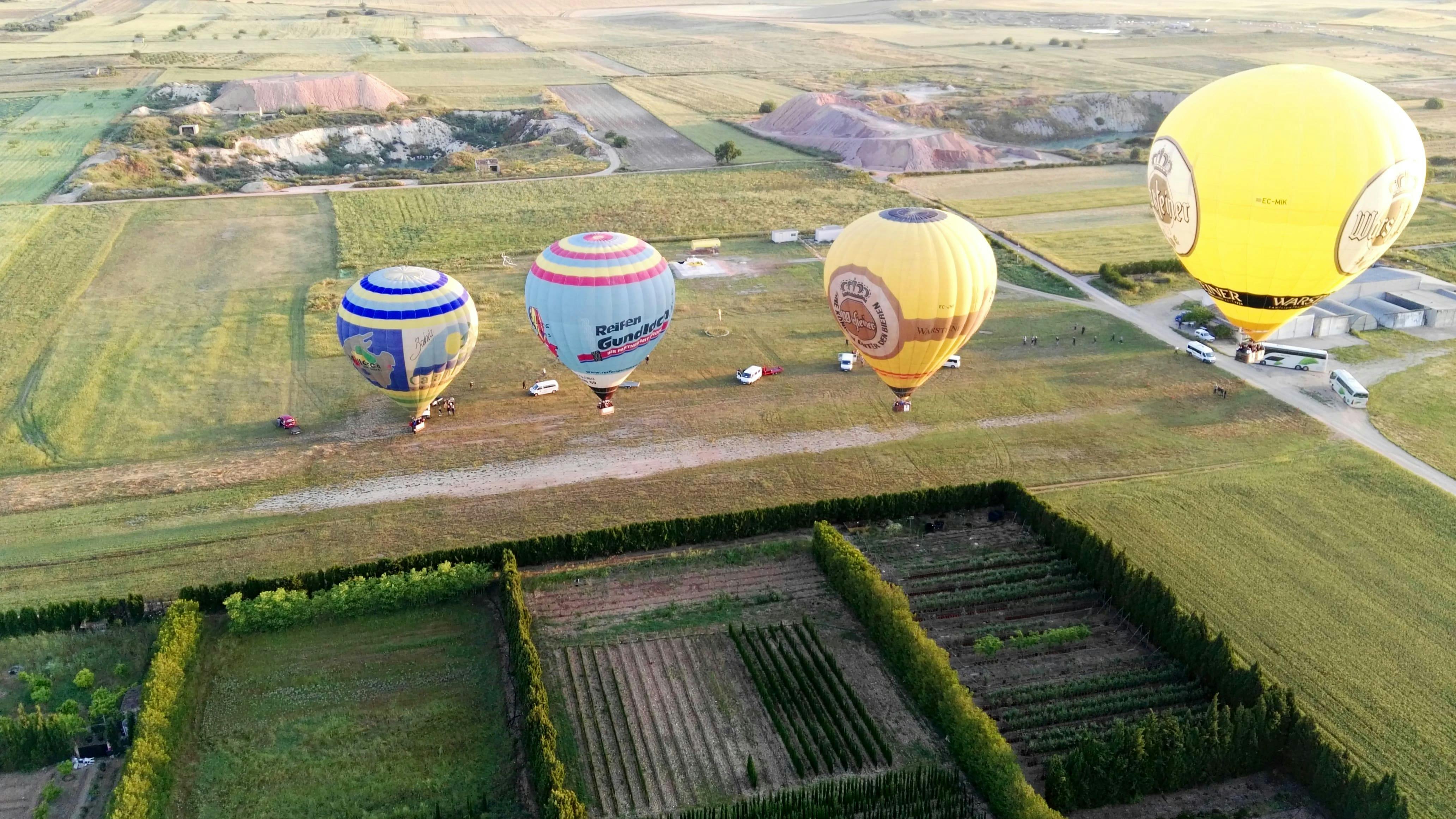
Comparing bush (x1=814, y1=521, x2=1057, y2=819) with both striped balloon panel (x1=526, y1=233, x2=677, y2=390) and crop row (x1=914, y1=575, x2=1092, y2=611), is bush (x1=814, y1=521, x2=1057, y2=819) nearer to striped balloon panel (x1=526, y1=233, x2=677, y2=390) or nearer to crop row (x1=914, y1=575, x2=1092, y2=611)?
crop row (x1=914, y1=575, x2=1092, y2=611)

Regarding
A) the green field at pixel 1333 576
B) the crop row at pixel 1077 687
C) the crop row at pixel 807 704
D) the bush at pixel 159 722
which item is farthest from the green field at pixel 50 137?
the green field at pixel 1333 576

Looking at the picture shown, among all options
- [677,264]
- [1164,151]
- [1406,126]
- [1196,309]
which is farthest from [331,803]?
[1196,309]

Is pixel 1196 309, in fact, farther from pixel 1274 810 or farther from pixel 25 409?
pixel 25 409

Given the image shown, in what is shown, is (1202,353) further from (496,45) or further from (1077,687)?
(496,45)

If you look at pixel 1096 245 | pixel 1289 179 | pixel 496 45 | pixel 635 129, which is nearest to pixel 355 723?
pixel 1289 179

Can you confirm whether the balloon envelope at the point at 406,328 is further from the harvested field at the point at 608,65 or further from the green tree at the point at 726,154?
the harvested field at the point at 608,65

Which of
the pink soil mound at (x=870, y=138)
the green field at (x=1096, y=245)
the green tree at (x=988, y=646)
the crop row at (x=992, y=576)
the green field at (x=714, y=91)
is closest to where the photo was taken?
the green tree at (x=988, y=646)
